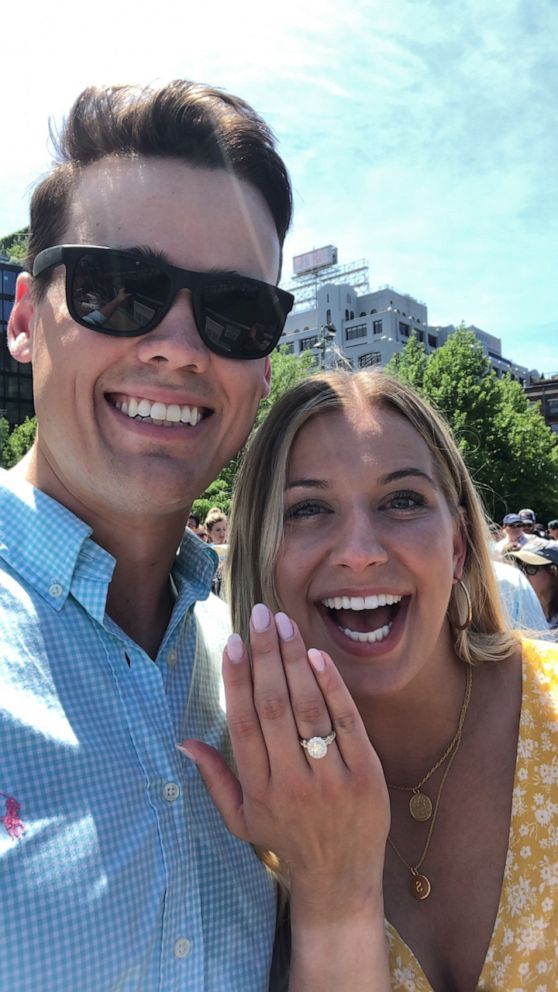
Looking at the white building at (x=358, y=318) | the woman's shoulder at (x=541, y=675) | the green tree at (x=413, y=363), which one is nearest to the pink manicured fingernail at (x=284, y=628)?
the woman's shoulder at (x=541, y=675)

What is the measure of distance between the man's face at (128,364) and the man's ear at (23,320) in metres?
0.10

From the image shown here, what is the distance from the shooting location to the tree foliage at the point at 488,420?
27781 millimetres

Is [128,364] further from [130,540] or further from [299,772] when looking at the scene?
[299,772]

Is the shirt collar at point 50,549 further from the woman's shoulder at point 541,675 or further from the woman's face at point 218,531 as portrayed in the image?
the woman's face at point 218,531

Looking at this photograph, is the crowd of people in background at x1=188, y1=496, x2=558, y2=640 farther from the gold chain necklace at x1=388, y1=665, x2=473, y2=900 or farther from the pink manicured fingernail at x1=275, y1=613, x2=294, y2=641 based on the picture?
the pink manicured fingernail at x1=275, y1=613, x2=294, y2=641

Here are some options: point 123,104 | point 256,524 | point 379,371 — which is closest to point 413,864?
point 256,524

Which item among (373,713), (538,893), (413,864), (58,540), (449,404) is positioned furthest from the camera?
(449,404)

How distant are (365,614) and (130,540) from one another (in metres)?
0.98

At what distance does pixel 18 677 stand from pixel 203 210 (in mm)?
1297

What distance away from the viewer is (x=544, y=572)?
677cm

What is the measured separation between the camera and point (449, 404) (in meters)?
27.7

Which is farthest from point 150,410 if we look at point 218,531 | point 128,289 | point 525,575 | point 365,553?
point 218,531

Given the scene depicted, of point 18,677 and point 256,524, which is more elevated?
point 256,524

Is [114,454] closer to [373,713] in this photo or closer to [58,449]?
[58,449]
